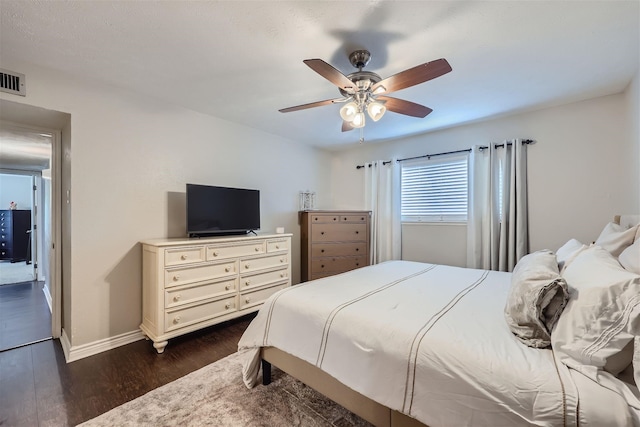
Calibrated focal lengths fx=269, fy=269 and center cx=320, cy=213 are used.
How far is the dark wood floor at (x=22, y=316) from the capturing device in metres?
2.58

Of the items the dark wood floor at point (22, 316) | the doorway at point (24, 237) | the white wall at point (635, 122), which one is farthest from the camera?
the doorway at point (24, 237)

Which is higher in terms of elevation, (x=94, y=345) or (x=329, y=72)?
(x=329, y=72)

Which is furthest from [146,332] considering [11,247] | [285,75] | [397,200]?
[11,247]

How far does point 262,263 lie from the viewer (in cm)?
314

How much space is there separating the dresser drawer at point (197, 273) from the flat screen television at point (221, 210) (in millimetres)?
410

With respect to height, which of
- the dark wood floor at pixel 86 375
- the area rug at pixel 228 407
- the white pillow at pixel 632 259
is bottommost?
the dark wood floor at pixel 86 375

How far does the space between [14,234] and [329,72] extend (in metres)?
8.75

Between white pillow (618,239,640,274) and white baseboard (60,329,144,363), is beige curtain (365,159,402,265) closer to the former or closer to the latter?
white pillow (618,239,640,274)

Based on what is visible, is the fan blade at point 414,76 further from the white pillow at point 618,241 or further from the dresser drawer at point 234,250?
the dresser drawer at point 234,250

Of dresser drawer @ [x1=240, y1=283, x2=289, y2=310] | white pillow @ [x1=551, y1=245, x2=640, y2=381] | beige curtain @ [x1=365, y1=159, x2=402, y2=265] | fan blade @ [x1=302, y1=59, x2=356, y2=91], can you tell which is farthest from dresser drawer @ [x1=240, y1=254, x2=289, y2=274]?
white pillow @ [x1=551, y1=245, x2=640, y2=381]

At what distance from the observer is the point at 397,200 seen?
4090 mm

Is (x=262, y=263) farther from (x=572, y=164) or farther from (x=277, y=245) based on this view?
(x=572, y=164)

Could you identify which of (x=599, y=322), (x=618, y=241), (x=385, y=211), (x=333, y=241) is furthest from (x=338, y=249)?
(x=599, y=322)

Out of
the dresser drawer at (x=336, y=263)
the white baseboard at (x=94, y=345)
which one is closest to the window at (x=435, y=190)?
the dresser drawer at (x=336, y=263)
